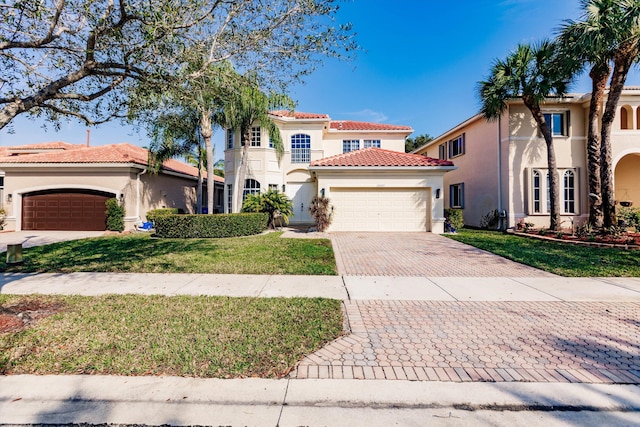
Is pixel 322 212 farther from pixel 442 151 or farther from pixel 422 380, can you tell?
pixel 442 151

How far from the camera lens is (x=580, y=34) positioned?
1158 centimetres

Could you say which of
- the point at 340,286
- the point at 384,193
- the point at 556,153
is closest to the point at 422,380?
the point at 340,286

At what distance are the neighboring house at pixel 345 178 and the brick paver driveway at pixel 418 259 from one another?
2.65 m

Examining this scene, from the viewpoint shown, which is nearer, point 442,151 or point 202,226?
point 202,226

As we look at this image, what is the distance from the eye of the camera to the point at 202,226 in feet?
44.1

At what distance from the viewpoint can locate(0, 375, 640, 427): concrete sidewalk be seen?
2520 mm

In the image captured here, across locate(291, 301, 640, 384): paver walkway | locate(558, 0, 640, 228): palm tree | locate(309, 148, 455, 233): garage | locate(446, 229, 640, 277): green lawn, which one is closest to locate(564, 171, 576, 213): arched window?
locate(558, 0, 640, 228): palm tree

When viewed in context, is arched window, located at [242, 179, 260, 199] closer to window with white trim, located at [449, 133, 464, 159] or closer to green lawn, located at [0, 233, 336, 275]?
green lawn, located at [0, 233, 336, 275]

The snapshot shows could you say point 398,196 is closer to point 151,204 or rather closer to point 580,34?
point 580,34

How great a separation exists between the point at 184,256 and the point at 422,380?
8100mm

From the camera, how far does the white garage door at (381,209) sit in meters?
15.6

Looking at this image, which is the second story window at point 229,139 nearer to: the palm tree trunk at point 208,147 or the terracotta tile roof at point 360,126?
the palm tree trunk at point 208,147

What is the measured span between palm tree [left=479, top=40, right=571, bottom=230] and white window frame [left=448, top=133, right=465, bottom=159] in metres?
5.50

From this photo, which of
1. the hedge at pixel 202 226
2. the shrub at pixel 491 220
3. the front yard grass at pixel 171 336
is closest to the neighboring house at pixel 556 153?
the shrub at pixel 491 220
